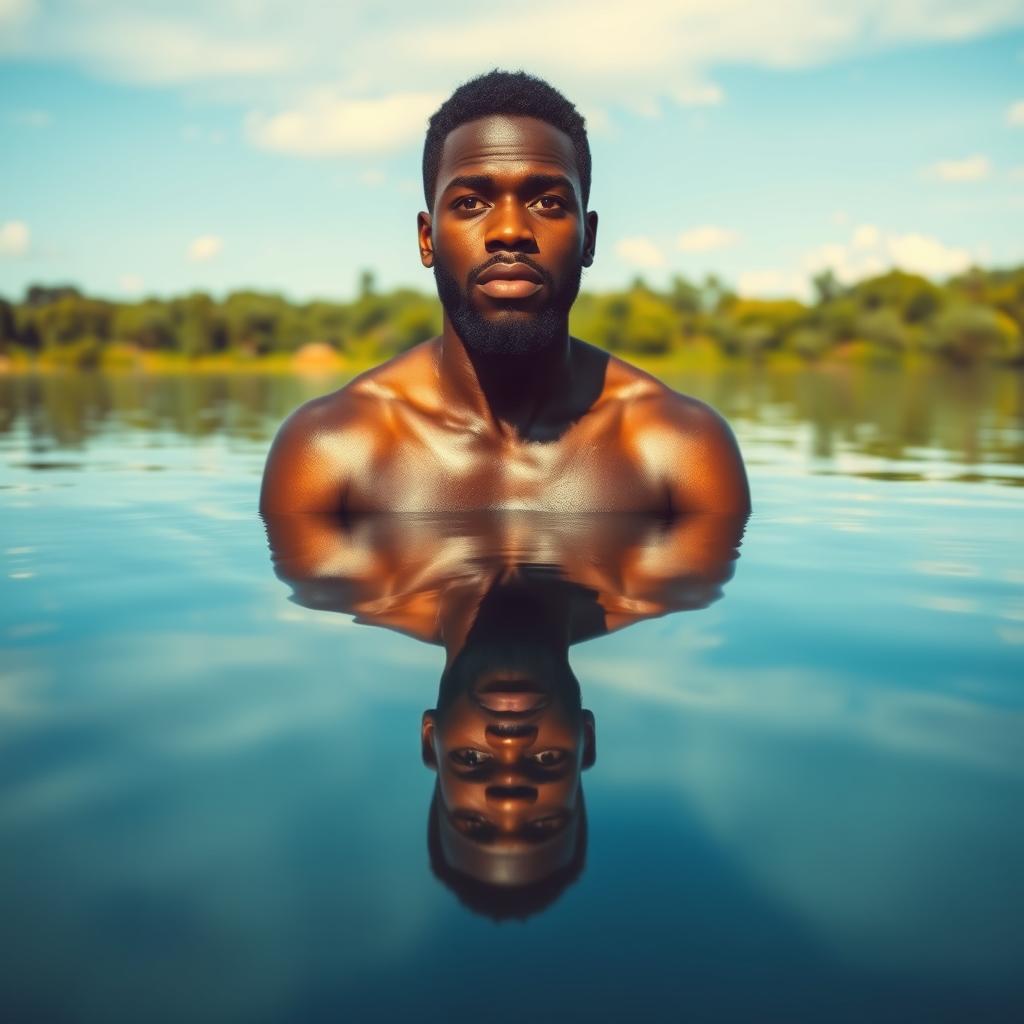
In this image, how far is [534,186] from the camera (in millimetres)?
4277

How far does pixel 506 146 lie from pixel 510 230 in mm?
410

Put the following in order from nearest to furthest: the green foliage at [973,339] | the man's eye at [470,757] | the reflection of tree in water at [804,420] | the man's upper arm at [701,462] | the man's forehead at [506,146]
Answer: the man's eye at [470,757] < the man's forehead at [506,146] < the man's upper arm at [701,462] < the reflection of tree in water at [804,420] < the green foliage at [973,339]

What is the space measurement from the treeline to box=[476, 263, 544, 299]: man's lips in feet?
197

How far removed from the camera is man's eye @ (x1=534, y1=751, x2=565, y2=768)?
66.4 inches

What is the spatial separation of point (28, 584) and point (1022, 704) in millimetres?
3042

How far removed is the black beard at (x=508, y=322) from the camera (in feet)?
14.2

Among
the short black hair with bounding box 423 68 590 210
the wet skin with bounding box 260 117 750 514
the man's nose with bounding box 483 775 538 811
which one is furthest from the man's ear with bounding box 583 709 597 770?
the short black hair with bounding box 423 68 590 210

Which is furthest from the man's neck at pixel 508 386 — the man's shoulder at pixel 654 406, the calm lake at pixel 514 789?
the calm lake at pixel 514 789

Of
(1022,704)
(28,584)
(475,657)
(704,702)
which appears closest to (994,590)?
(1022,704)

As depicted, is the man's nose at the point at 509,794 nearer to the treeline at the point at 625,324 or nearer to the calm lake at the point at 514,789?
the calm lake at the point at 514,789

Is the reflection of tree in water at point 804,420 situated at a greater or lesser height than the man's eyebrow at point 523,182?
lesser

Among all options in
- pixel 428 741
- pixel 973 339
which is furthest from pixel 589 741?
pixel 973 339

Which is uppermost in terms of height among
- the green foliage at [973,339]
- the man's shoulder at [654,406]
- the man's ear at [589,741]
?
the green foliage at [973,339]

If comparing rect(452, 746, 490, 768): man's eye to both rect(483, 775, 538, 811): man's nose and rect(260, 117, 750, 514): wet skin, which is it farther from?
rect(260, 117, 750, 514): wet skin
